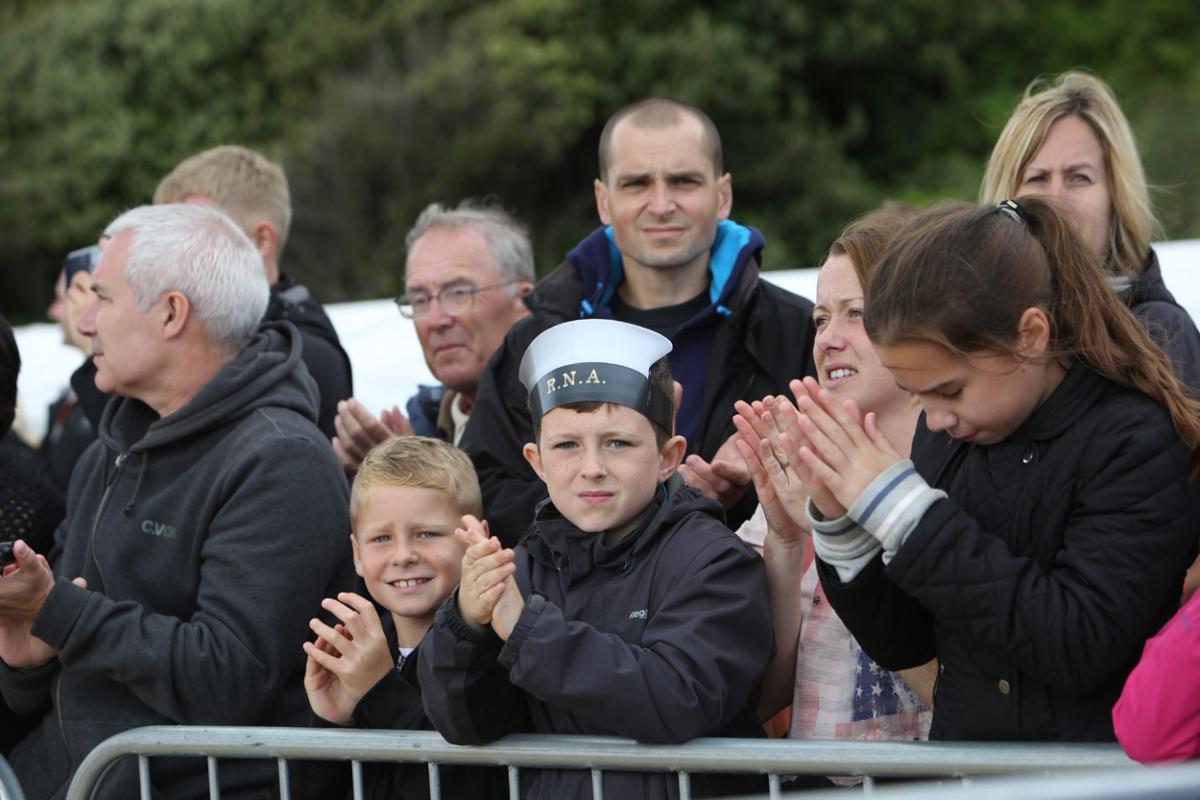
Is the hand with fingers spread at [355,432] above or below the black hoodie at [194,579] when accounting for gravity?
above

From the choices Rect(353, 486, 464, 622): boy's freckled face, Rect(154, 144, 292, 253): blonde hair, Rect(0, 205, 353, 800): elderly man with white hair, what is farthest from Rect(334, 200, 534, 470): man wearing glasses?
Rect(353, 486, 464, 622): boy's freckled face

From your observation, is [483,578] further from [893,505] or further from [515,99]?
[515,99]

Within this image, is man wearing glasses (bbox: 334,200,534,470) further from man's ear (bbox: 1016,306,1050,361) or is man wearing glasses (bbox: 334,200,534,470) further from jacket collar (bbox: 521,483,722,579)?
man's ear (bbox: 1016,306,1050,361)

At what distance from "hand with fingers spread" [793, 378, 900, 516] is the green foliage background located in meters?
15.7

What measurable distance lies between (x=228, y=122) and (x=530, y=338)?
20.5 meters

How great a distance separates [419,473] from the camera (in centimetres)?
393

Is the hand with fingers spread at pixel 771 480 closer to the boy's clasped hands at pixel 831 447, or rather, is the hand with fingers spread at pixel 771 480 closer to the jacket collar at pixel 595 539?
the jacket collar at pixel 595 539

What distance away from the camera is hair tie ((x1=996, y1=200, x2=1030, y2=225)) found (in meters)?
2.99

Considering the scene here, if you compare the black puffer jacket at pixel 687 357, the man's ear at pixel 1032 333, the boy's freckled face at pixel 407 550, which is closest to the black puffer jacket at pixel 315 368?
the black puffer jacket at pixel 687 357

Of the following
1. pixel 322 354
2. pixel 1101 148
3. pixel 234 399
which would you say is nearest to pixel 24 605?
pixel 234 399

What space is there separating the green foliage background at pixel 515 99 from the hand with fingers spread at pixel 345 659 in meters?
15.4

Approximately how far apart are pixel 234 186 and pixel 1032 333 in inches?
152

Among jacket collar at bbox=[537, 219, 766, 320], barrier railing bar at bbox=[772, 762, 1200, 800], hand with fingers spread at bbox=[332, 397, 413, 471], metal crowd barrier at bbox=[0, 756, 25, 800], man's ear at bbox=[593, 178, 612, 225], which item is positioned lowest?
metal crowd barrier at bbox=[0, 756, 25, 800]

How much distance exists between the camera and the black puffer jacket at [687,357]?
4.48 metres
